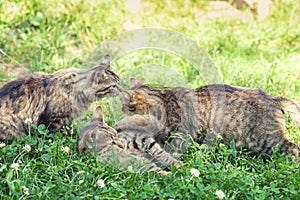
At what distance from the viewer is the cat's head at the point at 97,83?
479cm

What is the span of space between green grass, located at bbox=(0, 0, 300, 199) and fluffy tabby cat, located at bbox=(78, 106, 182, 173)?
11 cm

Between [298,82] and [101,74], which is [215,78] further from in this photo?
[101,74]

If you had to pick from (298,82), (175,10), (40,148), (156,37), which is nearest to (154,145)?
(40,148)

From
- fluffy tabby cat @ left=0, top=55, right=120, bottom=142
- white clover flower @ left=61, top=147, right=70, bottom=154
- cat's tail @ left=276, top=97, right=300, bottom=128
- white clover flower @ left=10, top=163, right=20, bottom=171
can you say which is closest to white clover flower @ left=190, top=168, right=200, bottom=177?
white clover flower @ left=61, top=147, right=70, bottom=154

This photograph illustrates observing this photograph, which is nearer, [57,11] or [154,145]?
[154,145]

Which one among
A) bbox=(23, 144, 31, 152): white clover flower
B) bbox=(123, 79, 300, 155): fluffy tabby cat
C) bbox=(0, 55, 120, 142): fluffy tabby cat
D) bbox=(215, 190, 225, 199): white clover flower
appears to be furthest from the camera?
bbox=(0, 55, 120, 142): fluffy tabby cat

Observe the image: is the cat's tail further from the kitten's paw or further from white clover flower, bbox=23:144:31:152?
white clover flower, bbox=23:144:31:152

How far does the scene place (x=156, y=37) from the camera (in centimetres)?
704

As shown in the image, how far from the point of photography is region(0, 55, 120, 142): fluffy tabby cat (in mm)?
4508

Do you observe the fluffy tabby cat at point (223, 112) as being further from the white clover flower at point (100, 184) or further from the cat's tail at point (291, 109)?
the white clover flower at point (100, 184)

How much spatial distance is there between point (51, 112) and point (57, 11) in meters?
2.93

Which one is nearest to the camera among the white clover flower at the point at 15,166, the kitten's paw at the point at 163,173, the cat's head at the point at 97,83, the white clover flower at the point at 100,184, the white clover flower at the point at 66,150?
the white clover flower at the point at 100,184

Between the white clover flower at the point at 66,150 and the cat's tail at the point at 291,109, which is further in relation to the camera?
the cat's tail at the point at 291,109

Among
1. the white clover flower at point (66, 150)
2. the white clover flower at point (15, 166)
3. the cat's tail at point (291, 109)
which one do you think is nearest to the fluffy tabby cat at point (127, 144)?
the white clover flower at point (66, 150)
